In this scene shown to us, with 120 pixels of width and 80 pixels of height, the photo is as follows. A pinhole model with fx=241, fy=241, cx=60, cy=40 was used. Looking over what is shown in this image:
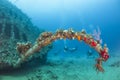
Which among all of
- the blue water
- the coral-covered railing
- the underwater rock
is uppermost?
the blue water

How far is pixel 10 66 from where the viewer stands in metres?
10.6

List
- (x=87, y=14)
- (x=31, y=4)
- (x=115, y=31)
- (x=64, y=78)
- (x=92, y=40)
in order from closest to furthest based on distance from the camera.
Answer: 1. (x=92, y=40)
2. (x=64, y=78)
3. (x=115, y=31)
4. (x=87, y=14)
5. (x=31, y=4)

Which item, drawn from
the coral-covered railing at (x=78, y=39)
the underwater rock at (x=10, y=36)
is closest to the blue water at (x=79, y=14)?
the underwater rock at (x=10, y=36)

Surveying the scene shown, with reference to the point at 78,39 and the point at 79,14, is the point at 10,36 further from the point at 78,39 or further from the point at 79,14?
the point at 79,14

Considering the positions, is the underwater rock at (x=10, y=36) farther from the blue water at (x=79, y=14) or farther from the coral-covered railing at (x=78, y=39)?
the blue water at (x=79, y=14)

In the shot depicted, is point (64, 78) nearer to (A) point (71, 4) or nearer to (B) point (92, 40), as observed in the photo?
(B) point (92, 40)

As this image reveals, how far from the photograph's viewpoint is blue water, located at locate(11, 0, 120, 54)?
10012 cm

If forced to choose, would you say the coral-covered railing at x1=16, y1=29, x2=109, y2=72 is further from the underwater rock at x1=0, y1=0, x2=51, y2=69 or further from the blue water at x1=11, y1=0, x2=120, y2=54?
the blue water at x1=11, y1=0, x2=120, y2=54

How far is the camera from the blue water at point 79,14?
3942 inches

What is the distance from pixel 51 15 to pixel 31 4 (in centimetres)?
1326

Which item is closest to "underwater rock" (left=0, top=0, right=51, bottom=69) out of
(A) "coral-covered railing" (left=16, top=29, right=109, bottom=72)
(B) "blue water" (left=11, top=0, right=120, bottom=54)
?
(A) "coral-covered railing" (left=16, top=29, right=109, bottom=72)

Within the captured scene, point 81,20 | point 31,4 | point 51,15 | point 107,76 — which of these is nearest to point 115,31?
point 81,20

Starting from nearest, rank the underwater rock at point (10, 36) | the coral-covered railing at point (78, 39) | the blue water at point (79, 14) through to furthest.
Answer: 1. the coral-covered railing at point (78, 39)
2. the underwater rock at point (10, 36)
3. the blue water at point (79, 14)

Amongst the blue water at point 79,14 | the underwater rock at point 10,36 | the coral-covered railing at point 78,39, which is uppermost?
the blue water at point 79,14
